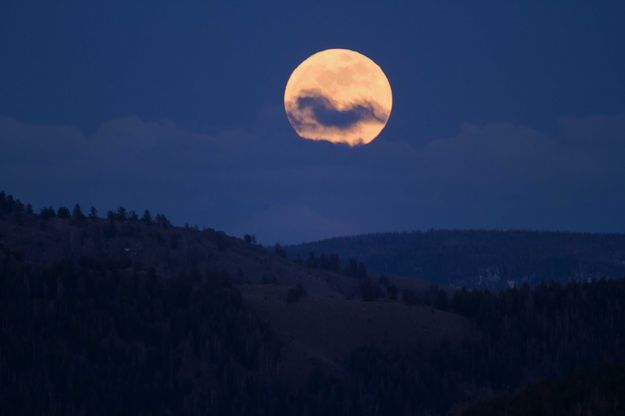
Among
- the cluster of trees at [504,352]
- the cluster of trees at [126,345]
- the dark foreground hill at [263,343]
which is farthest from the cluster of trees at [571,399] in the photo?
the cluster of trees at [126,345]

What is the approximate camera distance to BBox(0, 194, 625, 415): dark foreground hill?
90.4 m

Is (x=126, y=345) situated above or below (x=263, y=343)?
below

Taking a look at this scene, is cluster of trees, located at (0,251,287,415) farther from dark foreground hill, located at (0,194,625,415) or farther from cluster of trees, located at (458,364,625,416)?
cluster of trees, located at (458,364,625,416)

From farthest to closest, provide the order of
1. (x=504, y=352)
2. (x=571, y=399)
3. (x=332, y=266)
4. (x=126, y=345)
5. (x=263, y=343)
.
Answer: (x=332, y=266) < (x=504, y=352) < (x=263, y=343) < (x=126, y=345) < (x=571, y=399)

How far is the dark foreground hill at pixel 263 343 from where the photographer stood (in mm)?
90438

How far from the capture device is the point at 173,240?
141m

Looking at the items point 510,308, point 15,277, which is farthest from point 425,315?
point 15,277

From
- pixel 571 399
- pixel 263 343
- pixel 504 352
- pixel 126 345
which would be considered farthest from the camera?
pixel 504 352

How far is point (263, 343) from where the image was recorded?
101250 millimetres

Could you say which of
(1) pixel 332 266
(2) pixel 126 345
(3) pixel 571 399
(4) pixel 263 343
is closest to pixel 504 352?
(4) pixel 263 343

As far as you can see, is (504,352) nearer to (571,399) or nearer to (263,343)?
(263,343)

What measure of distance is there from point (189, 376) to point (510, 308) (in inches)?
1214

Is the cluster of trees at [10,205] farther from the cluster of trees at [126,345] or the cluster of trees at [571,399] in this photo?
the cluster of trees at [571,399]

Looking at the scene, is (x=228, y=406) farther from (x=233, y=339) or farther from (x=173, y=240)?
(x=173, y=240)
